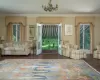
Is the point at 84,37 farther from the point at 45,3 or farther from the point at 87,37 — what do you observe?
the point at 45,3

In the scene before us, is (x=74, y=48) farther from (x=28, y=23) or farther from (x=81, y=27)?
(x=28, y=23)

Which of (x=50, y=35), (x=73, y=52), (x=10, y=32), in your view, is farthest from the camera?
(x=50, y=35)

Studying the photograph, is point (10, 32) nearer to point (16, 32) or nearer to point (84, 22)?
point (16, 32)

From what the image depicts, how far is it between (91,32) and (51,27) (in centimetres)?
605

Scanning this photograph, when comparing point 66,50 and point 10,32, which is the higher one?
point 10,32

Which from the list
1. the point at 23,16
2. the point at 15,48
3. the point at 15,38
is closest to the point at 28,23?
the point at 23,16

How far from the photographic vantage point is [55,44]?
54.2 ft

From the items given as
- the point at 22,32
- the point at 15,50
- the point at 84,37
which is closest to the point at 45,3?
the point at 15,50

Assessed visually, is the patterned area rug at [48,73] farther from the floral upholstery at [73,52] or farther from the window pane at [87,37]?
the window pane at [87,37]

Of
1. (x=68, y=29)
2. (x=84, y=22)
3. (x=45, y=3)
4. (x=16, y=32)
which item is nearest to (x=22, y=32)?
(x=16, y=32)

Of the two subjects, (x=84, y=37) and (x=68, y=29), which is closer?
(x=68, y=29)

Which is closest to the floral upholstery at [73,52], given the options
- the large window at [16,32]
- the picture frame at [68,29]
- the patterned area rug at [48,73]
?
the picture frame at [68,29]

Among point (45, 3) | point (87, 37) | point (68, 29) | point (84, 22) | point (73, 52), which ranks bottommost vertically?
point (73, 52)

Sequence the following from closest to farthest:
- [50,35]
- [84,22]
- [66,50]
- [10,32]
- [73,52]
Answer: [73,52] < [66,50] < [84,22] < [10,32] < [50,35]
